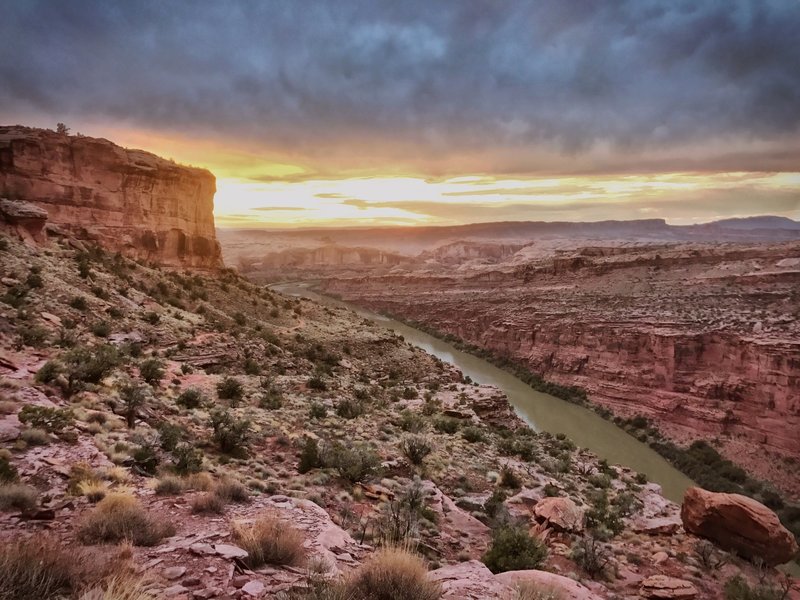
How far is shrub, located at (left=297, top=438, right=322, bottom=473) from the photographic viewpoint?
8930 mm

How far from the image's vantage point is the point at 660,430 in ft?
83.8

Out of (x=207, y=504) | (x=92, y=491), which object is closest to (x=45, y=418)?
(x=92, y=491)

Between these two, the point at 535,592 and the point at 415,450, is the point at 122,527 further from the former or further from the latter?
the point at 415,450

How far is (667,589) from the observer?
23.1 feet

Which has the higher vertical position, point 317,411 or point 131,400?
point 131,400

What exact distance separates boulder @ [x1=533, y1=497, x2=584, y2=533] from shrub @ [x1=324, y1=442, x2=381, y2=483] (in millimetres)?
3392

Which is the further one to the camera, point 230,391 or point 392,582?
point 230,391

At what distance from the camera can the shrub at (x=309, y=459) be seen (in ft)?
29.3

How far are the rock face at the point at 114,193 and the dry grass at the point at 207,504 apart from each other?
22577mm

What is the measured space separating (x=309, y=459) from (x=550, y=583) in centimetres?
530

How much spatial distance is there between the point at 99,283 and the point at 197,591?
1828 centimetres

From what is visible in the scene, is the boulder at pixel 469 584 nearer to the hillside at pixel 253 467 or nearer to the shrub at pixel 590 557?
Result: the hillside at pixel 253 467

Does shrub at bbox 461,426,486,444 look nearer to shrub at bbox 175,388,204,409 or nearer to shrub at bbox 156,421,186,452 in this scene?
shrub at bbox 175,388,204,409

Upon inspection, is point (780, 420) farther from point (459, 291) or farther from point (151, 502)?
point (459, 291)
